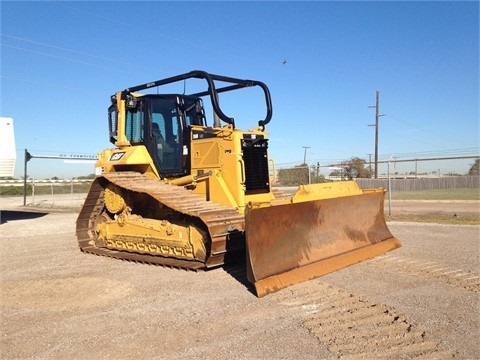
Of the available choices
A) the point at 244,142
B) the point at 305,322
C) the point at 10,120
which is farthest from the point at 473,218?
the point at 10,120

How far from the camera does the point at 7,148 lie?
15680 mm

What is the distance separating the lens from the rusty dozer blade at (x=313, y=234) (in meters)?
5.91

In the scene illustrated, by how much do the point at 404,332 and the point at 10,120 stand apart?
51.4 ft

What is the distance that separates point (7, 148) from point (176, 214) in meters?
10.6

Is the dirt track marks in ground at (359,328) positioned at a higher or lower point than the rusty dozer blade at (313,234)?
lower

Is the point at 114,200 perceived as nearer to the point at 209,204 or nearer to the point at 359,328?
the point at 209,204

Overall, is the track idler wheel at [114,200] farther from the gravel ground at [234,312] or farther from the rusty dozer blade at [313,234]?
the rusty dozer blade at [313,234]

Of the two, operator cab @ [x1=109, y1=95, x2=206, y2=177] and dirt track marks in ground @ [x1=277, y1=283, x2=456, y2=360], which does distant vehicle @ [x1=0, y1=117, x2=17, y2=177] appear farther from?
dirt track marks in ground @ [x1=277, y1=283, x2=456, y2=360]

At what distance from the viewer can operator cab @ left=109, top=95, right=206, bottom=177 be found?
8.77m

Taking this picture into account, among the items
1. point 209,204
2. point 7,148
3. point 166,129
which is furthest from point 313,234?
point 7,148

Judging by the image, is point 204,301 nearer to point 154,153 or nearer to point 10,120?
point 154,153

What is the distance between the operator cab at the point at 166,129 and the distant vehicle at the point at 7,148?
866 centimetres

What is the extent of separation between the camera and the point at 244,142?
8117mm

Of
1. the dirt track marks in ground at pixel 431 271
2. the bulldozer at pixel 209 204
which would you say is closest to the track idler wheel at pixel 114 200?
the bulldozer at pixel 209 204
